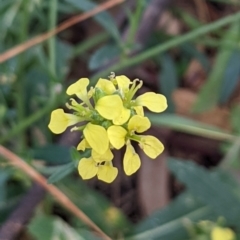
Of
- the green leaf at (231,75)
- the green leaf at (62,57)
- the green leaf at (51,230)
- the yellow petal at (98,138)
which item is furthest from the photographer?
the green leaf at (231,75)

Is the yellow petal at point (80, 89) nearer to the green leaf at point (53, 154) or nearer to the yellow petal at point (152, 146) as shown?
the yellow petal at point (152, 146)

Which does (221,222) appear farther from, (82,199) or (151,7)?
(151,7)

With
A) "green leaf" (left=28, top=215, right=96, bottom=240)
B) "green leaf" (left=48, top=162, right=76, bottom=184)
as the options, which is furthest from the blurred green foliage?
"green leaf" (left=48, top=162, right=76, bottom=184)

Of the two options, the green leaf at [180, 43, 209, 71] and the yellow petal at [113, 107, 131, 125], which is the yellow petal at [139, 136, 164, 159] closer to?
the yellow petal at [113, 107, 131, 125]

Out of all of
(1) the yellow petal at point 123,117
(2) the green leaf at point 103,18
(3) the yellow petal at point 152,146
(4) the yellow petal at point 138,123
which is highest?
(1) the yellow petal at point 123,117

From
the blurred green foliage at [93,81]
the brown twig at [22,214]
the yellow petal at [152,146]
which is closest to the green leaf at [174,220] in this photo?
the blurred green foliage at [93,81]

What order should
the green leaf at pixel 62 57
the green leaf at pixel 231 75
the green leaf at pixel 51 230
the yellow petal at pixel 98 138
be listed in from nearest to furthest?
the yellow petal at pixel 98 138, the green leaf at pixel 51 230, the green leaf at pixel 62 57, the green leaf at pixel 231 75
